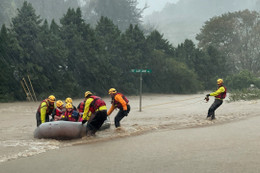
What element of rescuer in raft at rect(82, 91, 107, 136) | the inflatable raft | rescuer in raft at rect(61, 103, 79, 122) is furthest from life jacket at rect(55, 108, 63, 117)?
rescuer in raft at rect(82, 91, 107, 136)

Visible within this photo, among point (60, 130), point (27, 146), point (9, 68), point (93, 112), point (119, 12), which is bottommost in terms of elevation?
point (27, 146)

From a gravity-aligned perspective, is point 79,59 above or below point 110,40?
below

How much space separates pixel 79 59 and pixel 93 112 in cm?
2644

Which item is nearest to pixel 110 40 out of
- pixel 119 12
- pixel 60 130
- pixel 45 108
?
pixel 45 108

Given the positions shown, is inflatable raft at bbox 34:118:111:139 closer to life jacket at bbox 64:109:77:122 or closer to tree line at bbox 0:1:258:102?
life jacket at bbox 64:109:77:122

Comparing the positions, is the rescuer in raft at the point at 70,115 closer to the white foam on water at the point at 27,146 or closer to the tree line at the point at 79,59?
the white foam on water at the point at 27,146

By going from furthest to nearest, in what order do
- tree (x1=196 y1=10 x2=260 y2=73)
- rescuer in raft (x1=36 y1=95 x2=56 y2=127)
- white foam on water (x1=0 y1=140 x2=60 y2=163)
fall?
tree (x1=196 y1=10 x2=260 y2=73)
rescuer in raft (x1=36 y1=95 x2=56 y2=127)
white foam on water (x1=0 y1=140 x2=60 y2=163)

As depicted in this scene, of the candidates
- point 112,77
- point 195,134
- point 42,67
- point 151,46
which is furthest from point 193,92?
point 195,134

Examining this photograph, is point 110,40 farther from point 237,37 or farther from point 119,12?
point 119,12

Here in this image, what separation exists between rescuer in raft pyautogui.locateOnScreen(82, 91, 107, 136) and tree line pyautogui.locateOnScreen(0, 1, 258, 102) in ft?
66.3

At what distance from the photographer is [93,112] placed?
11.2 meters

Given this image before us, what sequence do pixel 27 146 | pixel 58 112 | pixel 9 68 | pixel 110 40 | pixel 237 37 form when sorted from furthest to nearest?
pixel 237 37
pixel 110 40
pixel 9 68
pixel 58 112
pixel 27 146

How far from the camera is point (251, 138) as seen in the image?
10633 mm

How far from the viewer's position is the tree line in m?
31.5
